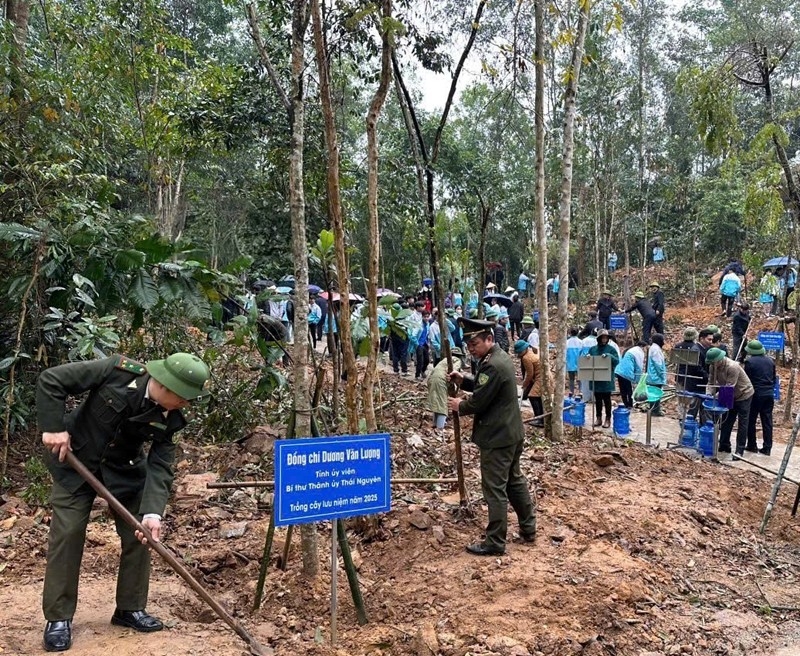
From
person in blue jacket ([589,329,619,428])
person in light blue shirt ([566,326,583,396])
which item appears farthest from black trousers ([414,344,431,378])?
person in blue jacket ([589,329,619,428])

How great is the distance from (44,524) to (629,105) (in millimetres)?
22323

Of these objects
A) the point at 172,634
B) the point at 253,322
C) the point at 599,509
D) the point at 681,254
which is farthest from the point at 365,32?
the point at 681,254

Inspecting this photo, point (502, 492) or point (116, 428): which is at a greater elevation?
point (116, 428)

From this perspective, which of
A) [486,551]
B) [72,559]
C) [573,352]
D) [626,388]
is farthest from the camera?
[573,352]

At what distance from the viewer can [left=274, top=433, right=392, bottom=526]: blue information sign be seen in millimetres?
3738

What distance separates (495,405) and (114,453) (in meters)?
2.90

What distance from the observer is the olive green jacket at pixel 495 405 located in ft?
17.2

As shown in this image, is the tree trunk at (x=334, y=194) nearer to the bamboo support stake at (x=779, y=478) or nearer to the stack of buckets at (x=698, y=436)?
the bamboo support stake at (x=779, y=478)

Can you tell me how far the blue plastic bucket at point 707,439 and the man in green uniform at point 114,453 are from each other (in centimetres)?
782

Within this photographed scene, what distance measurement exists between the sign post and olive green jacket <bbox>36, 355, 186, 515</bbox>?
0.68 metres

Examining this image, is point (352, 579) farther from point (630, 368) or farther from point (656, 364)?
point (630, 368)

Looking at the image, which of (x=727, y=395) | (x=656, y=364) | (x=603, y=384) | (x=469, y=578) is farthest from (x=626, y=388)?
(x=469, y=578)

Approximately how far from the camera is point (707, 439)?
30.2 feet

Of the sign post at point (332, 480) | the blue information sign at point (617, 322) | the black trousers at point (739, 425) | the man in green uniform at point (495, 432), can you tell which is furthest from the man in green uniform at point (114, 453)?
the blue information sign at point (617, 322)
